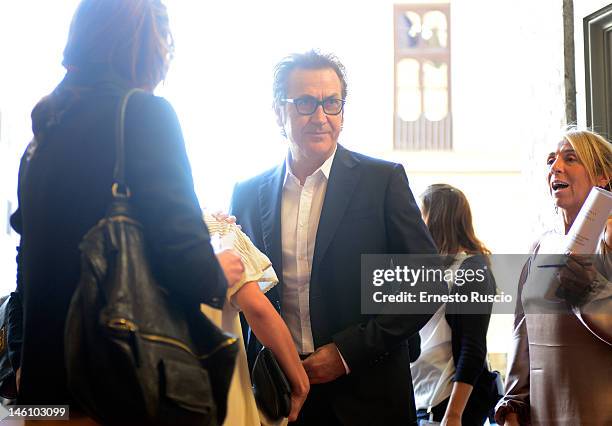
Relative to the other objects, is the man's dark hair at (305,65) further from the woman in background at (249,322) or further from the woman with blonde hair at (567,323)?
the woman with blonde hair at (567,323)

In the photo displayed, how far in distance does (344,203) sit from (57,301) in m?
1.20

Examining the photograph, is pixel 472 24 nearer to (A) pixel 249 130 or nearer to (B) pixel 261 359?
(A) pixel 249 130

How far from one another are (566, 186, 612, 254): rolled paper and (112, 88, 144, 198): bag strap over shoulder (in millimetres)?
1489

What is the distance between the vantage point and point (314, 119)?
8.85 ft

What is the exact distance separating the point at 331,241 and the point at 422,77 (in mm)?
10550

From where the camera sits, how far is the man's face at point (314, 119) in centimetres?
271

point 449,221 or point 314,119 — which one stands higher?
point 314,119

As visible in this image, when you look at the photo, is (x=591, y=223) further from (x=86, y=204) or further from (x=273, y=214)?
(x=86, y=204)

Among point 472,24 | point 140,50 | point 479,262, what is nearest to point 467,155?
point 472,24

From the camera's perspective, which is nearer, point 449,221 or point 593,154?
point 593,154

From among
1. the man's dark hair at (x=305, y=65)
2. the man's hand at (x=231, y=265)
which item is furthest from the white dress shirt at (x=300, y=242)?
the man's hand at (x=231, y=265)

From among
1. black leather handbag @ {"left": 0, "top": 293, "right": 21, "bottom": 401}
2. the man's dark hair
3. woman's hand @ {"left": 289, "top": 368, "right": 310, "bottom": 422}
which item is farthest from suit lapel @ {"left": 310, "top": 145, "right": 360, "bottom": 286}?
black leather handbag @ {"left": 0, "top": 293, "right": 21, "bottom": 401}

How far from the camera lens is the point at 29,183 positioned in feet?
5.46

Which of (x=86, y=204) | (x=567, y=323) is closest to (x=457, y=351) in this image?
(x=567, y=323)
